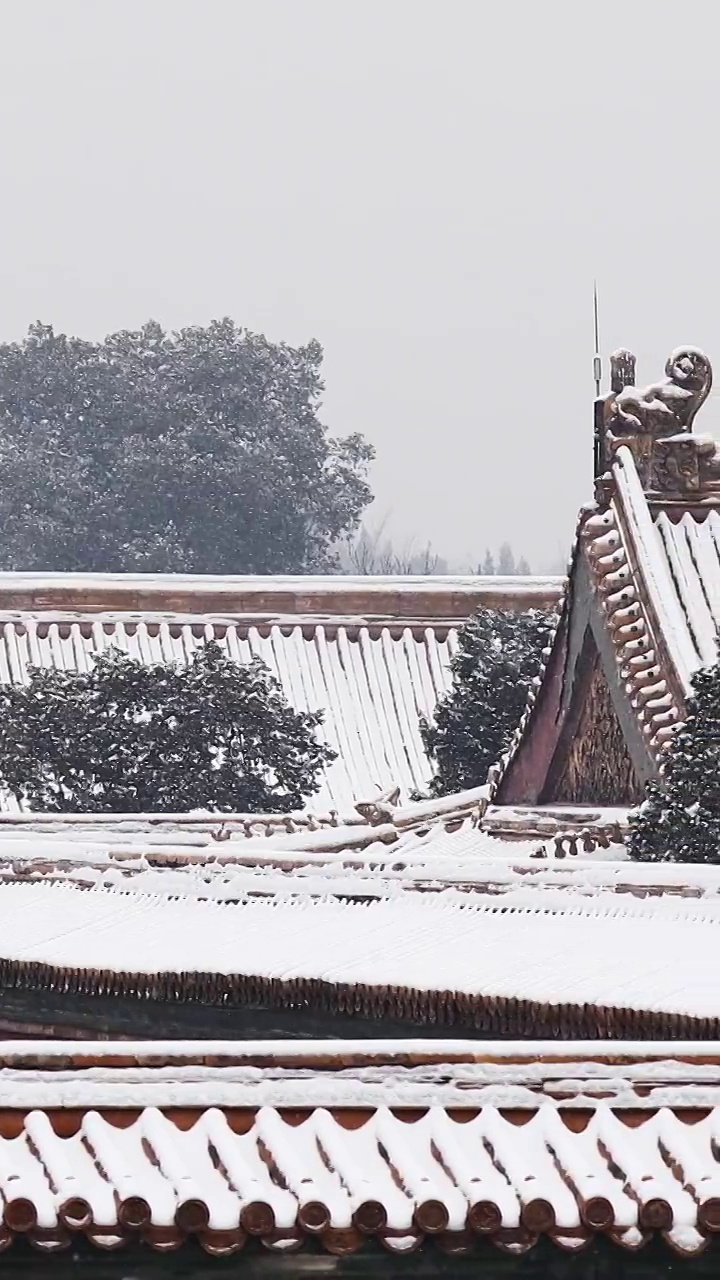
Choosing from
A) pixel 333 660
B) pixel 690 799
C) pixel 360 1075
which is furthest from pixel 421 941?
pixel 333 660

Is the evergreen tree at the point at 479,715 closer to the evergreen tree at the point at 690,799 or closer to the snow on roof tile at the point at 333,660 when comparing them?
the snow on roof tile at the point at 333,660

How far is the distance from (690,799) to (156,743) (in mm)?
12743

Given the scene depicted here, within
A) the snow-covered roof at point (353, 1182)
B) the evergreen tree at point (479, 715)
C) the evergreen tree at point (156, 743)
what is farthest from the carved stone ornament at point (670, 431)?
the snow-covered roof at point (353, 1182)

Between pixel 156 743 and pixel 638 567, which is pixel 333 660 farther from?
pixel 638 567

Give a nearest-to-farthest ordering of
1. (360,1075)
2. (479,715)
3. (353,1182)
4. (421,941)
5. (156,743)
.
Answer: (353,1182) → (360,1075) → (421,941) → (479,715) → (156,743)

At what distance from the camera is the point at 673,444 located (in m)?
19.2

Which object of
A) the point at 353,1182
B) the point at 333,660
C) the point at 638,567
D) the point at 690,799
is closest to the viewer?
the point at 353,1182

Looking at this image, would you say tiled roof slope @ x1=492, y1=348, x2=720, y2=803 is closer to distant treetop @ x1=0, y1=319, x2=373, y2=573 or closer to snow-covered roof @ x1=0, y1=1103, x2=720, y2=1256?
snow-covered roof @ x1=0, y1=1103, x2=720, y2=1256

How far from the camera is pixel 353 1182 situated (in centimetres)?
606

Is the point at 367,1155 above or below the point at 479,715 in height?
above

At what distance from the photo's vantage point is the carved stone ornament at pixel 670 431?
19.2 meters

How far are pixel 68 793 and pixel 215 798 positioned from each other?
5.06ft

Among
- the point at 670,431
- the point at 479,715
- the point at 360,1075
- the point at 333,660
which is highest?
the point at 670,431

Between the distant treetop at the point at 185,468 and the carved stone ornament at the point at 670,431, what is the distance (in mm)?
44723
